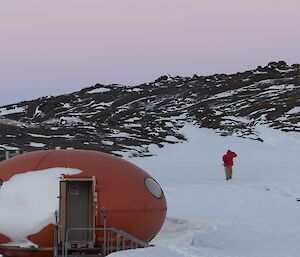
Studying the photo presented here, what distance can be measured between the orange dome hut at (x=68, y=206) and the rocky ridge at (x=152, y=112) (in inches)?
1235

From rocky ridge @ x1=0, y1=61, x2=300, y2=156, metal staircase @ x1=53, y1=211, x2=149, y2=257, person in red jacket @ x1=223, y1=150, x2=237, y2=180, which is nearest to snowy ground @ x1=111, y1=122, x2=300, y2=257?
person in red jacket @ x1=223, y1=150, x2=237, y2=180

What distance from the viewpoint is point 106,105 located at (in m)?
108

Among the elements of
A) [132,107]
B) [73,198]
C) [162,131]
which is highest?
[132,107]

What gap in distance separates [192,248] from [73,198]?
3474 mm

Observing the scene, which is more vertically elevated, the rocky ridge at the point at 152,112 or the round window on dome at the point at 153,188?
the rocky ridge at the point at 152,112

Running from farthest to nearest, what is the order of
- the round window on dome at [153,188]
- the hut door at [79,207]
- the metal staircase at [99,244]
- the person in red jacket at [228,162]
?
the person in red jacket at [228,162]
the round window on dome at [153,188]
the hut door at [79,207]
the metal staircase at [99,244]

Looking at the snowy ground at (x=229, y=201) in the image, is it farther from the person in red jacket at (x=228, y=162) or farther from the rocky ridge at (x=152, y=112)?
the rocky ridge at (x=152, y=112)

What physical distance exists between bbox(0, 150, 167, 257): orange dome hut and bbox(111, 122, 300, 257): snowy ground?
56.4 inches

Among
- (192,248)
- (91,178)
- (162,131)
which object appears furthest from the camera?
(162,131)

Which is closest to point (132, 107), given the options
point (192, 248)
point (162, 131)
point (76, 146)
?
point (162, 131)

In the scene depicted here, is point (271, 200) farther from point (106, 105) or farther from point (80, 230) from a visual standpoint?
point (106, 105)

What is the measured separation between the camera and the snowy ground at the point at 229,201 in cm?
1588

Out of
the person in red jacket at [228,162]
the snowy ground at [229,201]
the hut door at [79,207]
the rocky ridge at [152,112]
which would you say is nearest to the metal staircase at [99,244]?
the hut door at [79,207]

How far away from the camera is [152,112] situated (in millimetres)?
87750
